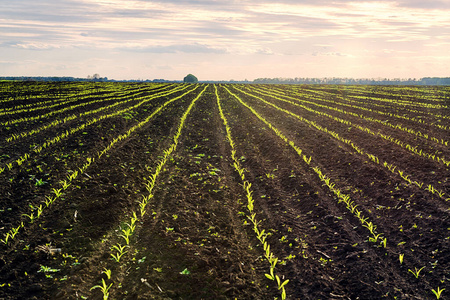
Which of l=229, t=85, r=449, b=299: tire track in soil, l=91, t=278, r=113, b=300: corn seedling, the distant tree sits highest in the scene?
the distant tree

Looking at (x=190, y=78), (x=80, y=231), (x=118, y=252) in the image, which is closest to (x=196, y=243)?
(x=118, y=252)

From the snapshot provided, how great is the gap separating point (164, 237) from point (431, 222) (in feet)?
17.3

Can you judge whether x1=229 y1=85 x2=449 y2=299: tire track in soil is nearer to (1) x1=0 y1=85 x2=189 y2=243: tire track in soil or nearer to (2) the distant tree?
(1) x1=0 y1=85 x2=189 y2=243: tire track in soil

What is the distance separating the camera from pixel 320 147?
11.6 metres

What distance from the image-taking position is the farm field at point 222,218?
4.46m

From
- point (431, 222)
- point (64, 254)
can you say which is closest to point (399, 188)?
point (431, 222)

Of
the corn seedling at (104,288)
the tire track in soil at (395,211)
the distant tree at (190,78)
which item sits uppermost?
the distant tree at (190,78)

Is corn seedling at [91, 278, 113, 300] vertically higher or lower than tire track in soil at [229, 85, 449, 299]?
lower

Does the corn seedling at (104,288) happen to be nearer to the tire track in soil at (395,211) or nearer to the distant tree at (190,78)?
the tire track in soil at (395,211)

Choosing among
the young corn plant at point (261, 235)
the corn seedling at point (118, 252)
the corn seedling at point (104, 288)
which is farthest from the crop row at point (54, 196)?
the young corn plant at point (261, 235)

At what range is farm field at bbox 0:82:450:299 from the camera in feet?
14.6

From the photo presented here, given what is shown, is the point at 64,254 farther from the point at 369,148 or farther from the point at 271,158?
the point at 369,148

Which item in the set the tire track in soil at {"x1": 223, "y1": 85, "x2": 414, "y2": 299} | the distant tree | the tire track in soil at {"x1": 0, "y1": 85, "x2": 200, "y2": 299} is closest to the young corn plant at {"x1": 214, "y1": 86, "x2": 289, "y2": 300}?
the tire track in soil at {"x1": 223, "y1": 85, "x2": 414, "y2": 299}

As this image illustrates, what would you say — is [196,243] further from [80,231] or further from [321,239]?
[321,239]
